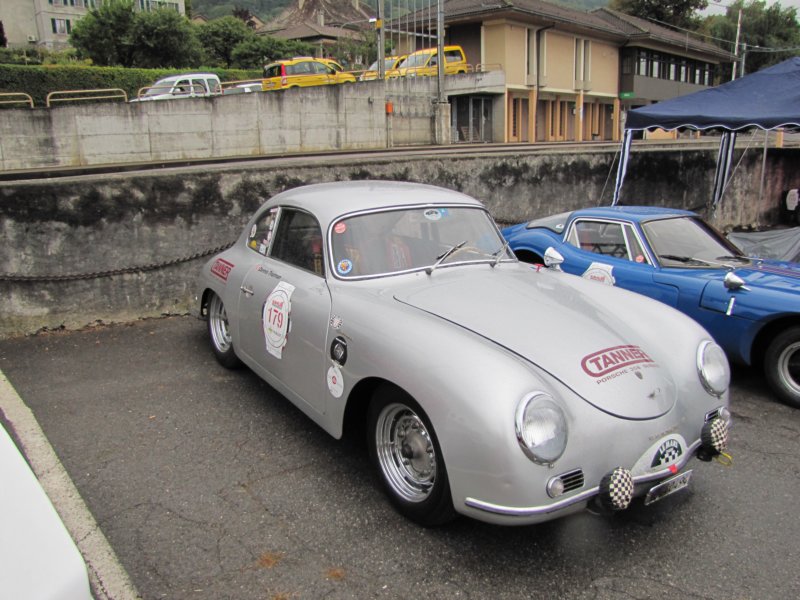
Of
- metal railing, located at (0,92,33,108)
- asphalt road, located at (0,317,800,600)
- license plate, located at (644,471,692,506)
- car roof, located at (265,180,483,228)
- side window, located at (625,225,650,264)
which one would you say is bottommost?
asphalt road, located at (0,317,800,600)

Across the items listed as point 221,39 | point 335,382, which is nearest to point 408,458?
point 335,382

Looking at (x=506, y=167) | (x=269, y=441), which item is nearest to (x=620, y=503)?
(x=269, y=441)

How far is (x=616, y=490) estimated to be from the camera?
2.45 metres

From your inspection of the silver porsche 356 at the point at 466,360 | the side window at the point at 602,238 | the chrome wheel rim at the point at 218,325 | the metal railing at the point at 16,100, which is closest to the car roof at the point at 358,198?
the silver porsche 356 at the point at 466,360

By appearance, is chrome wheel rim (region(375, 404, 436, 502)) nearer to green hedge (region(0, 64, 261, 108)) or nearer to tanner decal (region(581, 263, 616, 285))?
tanner decal (region(581, 263, 616, 285))

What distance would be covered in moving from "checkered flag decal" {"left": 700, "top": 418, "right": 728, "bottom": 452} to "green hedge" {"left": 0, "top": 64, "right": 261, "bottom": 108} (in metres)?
27.7

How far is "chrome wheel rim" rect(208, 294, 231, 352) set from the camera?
5039 millimetres

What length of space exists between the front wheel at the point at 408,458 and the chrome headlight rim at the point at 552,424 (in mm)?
410

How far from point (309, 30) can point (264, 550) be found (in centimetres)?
6490

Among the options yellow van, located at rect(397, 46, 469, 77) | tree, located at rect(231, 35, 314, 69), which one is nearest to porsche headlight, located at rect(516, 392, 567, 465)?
yellow van, located at rect(397, 46, 469, 77)

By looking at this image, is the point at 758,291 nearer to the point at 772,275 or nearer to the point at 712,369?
the point at 772,275

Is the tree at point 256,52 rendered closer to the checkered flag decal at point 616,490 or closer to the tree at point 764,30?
the tree at point 764,30

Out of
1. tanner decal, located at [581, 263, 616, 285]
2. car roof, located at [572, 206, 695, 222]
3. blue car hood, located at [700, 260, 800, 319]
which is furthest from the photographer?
car roof, located at [572, 206, 695, 222]

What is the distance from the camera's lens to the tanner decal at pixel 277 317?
148 inches
